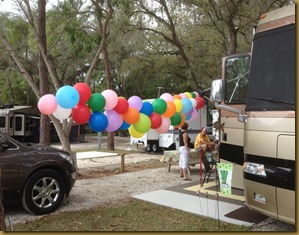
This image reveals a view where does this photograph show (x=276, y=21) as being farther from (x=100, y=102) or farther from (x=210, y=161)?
(x=210, y=161)

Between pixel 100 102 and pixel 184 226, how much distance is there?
3499mm

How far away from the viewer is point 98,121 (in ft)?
25.9

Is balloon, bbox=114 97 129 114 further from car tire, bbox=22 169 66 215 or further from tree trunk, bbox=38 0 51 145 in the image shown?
tree trunk, bbox=38 0 51 145

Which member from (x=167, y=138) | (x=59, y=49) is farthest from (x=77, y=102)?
(x=59, y=49)

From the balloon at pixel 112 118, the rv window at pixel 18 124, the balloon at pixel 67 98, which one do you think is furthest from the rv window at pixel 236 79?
the rv window at pixel 18 124

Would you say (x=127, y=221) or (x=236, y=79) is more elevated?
(x=236, y=79)

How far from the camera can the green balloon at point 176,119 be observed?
960cm

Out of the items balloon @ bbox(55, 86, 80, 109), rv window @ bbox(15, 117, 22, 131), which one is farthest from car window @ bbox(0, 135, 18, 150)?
rv window @ bbox(15, 117, 22, 131)

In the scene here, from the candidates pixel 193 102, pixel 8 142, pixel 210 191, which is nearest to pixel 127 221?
pixel 8 142

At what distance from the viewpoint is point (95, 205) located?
696 centimetres

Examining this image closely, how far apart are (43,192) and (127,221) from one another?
1662 millimetres

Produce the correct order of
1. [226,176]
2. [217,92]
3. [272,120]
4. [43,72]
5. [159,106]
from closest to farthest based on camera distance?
[272,120] → [217,92] → [226,176] → [159,106] → [43,72]

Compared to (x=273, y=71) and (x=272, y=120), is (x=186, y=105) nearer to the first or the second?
(x=273, y=71)

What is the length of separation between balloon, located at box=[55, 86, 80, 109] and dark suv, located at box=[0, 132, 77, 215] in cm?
105
